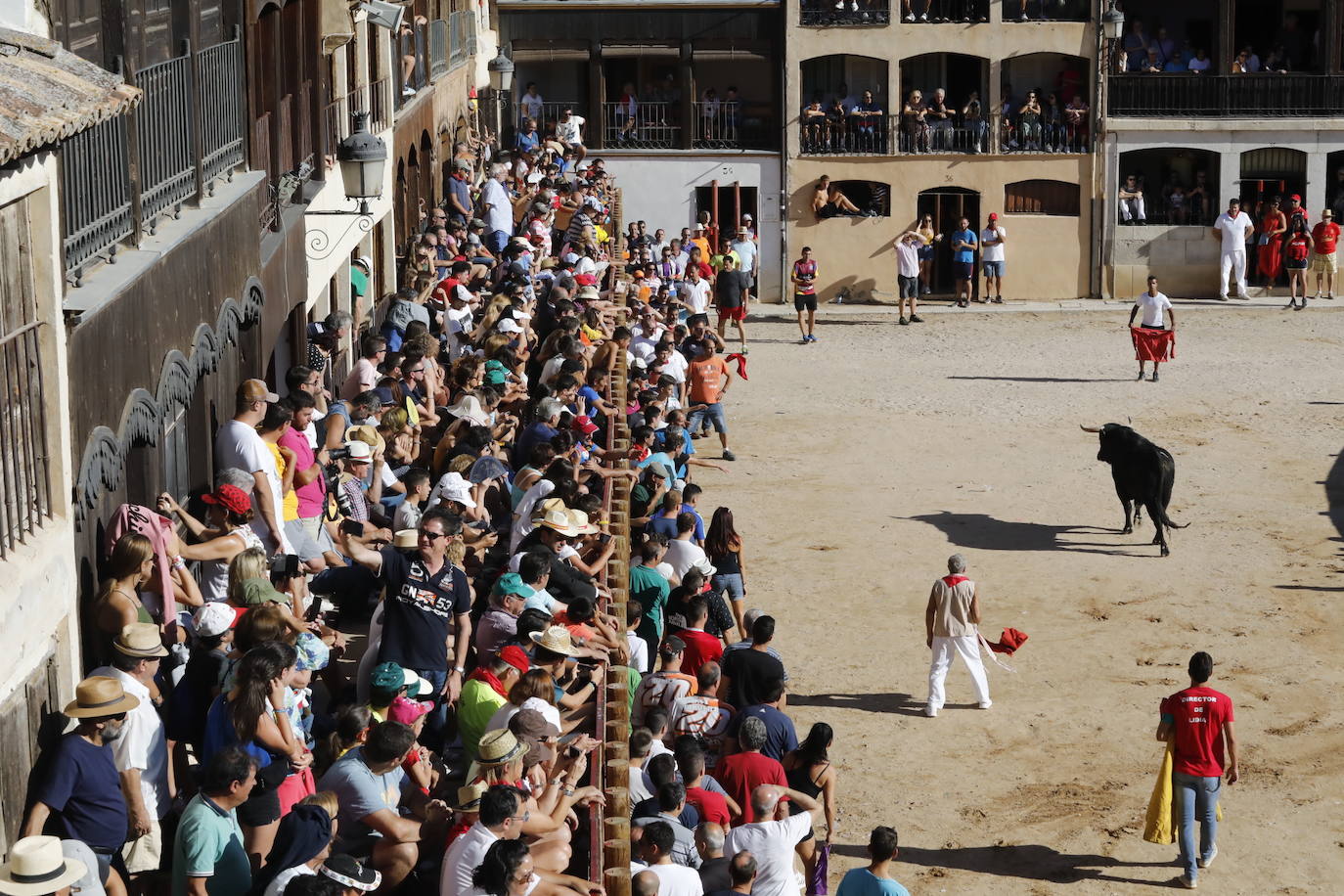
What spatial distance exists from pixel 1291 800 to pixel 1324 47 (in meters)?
27.5

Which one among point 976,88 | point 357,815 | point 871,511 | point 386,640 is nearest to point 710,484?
point 871,511

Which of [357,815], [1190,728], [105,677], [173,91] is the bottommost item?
[1190,728]

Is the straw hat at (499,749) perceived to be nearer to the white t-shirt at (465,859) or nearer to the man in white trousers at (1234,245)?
the white t-shirt at (465,859)

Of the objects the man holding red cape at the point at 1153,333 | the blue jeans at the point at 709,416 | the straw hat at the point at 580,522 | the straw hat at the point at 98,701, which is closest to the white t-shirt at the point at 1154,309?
the man holding red cape at the point at 1153,333

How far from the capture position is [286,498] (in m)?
11.7

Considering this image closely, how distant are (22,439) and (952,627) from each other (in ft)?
26.7

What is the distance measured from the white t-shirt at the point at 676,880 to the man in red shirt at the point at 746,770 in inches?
52.3

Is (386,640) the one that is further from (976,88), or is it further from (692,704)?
(976,88)

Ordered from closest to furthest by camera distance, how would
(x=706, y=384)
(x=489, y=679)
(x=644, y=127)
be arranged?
(x=489, y=679)
(x=706, y=384)
(x=644, y=127)

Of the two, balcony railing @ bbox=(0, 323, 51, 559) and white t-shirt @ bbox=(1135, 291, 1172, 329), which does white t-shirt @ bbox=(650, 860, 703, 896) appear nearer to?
balcony railing @ bbox=(0, 323, 51, 559)

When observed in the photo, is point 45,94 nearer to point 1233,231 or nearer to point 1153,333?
point 1153,333

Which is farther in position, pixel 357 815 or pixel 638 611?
pixel 638 611

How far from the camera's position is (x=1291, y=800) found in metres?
13.3

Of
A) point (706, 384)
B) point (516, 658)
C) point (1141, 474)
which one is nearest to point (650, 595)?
point (516, 658)
